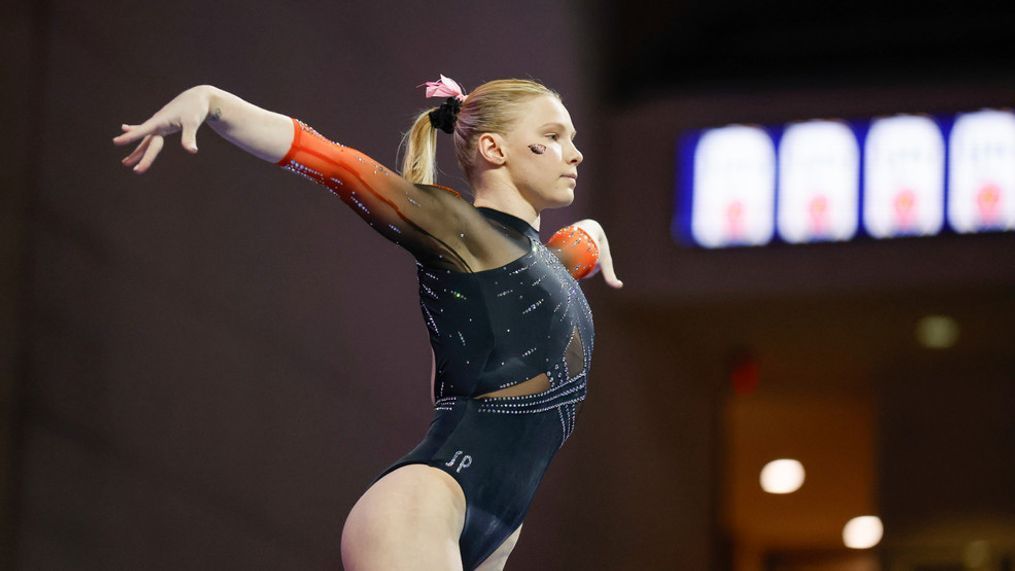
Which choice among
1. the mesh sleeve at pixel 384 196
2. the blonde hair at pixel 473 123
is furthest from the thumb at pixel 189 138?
the blonde hair at pixel 473 123

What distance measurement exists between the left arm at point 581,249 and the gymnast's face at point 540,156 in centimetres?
23

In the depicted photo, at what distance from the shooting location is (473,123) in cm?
240

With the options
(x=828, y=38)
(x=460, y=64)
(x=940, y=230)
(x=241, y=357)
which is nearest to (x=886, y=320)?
(x=940, y=230)

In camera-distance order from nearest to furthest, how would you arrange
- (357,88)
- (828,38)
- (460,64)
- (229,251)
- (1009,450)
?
(229,251), (357,88), (460,64), (828,38), (1009,450)

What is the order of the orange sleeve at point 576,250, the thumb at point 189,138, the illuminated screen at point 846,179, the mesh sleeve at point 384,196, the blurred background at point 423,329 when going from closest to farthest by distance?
1. the thumb at point 189,138
2. the mesh sleeve at point 384,196
3. the orange sleeve at point 576,250
4. the blurred background at point 423,329
5. the illuminated screen at point 846,179

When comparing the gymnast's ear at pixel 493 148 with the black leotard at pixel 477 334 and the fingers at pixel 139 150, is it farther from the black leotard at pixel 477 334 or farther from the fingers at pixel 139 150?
the fingers at pixel 139 150

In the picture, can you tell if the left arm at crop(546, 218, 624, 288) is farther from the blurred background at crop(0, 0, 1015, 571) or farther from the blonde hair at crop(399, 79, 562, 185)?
the blurred background at crop(0, 0, 1015, 571)

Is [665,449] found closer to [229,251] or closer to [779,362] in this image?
[779,362]

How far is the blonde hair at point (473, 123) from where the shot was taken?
93.5 inches

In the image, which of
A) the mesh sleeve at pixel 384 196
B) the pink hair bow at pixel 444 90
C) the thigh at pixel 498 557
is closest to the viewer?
the mesh sleeve at pixel 384 196

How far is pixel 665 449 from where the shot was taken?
8297mm

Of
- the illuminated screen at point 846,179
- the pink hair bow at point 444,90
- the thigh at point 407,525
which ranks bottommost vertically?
the thigh at point 407,525

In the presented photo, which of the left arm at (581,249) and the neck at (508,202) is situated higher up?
the neck at (508,202)

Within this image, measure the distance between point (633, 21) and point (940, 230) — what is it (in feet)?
6.60
